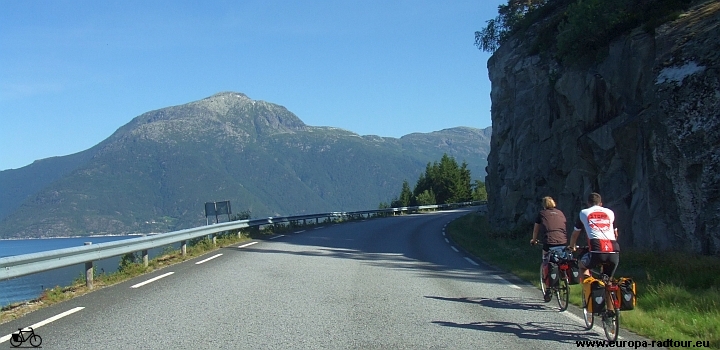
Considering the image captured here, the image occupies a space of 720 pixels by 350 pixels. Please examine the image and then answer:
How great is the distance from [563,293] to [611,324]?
2295 mm

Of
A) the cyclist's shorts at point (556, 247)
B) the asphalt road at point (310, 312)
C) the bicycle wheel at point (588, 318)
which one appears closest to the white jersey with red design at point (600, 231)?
the bicycle wheel at point (588, 318)

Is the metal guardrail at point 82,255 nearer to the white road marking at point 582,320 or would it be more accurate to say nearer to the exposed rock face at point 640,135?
the white road marking at point 582,320

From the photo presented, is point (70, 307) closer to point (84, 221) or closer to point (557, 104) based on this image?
point (557, 104)

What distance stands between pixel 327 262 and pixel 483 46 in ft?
91.9

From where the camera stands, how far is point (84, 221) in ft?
270

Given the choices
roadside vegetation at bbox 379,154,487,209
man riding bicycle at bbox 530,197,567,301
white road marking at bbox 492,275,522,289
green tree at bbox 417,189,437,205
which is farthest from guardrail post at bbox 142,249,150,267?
roadside vegetation at bbox 379,154,487,209

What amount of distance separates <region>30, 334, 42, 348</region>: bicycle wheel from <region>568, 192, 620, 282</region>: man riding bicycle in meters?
6.60

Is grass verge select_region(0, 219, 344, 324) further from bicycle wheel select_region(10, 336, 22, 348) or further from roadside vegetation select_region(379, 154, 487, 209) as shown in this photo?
roadside vegetation select_region(379, 154, 487, 209)

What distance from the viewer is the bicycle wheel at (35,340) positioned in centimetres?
735

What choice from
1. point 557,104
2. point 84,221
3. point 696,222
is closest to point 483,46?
point 557,104

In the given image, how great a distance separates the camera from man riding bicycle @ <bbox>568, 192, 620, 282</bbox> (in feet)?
26.9

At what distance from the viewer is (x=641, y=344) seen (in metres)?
7.50

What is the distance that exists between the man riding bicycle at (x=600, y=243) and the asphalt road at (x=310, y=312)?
0.82 metres

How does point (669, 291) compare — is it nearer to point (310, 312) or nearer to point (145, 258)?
point (310, 312)
